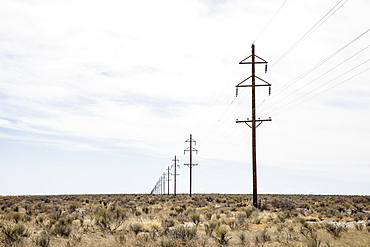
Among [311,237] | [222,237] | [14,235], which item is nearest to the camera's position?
[14,235]

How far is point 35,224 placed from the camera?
1853cm

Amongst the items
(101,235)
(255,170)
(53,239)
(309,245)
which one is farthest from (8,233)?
(255,170)

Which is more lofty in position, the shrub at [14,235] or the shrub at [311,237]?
the shrub at [14,235]

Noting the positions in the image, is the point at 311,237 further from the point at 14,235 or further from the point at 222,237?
the point at 14,235

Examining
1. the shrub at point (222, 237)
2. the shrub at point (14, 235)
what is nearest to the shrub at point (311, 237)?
the shrub at point (222, 237)

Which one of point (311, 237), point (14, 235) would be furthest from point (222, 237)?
point (14, 235)

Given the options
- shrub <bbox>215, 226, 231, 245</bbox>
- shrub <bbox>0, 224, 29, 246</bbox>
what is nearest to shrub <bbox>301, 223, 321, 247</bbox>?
shrub <bbox>215, 226, 231, 245</bbox>

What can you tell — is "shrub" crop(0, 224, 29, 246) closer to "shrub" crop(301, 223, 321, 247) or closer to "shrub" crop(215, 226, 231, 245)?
"shrub" crop(215, 226, 231, 245)

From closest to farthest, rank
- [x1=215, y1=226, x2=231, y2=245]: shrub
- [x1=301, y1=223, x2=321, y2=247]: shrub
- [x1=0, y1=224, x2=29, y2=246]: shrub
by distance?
[x1=0, y1=224, x2=29, y2=246]: shrub
[x1=301, y1=223, x2=321, y2=247]: shrub
[x1=215, y1=226, x2=231, y2=245]: shrub

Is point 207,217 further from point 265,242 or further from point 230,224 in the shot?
point 265,242

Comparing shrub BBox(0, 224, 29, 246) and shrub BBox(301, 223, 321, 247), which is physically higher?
shrub BBox(0, 224, 29, 246)

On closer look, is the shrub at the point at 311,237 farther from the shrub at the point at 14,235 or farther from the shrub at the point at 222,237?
the shrub at the point at 14,235

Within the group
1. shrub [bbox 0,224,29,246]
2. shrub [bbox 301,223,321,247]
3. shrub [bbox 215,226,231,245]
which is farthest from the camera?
shrub [bbox 215,226,231,245]

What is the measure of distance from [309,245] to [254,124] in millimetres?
16099
